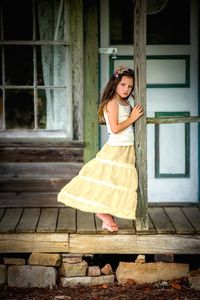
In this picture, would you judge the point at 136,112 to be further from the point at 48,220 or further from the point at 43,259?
the point at 43,259

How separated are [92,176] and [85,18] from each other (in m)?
1.99

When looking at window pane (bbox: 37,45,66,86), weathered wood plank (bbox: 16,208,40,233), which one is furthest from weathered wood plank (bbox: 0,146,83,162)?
window pane (bbox: 37,45,66,86)

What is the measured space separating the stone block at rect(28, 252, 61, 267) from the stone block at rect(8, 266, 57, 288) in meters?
0.04

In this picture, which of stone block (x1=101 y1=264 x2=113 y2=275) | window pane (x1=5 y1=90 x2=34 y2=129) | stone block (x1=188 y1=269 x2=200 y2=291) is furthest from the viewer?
window pane (x1=5 y1=90 x2=34 y2=129)

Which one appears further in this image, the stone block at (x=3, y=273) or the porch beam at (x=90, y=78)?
the porch beam at (x=90, y=78)

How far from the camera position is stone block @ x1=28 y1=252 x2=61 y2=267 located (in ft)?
19.1

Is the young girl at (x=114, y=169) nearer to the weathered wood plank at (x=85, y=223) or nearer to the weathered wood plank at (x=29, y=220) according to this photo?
the weathered wood plank at (x=85, y=223)

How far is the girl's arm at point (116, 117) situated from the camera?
18.2ft

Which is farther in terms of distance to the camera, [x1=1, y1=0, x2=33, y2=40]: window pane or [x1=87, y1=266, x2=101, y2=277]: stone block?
[x1=1, y1=0, x2=33, y2=40]: window pane

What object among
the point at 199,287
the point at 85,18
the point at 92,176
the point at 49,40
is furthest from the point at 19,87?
the point at 199,287

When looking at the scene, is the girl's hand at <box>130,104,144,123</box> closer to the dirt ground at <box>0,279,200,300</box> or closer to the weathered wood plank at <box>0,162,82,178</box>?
the weathered wood plank at <box>0,162,82,178</box>

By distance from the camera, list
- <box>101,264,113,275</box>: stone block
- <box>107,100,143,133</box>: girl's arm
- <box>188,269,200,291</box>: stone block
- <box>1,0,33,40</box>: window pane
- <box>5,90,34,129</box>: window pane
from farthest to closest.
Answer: <box>5,90,34,129</box>: window pane
<box>1,0,33,40</box>: window pane
<box>101,264,113,275</box>: stone block
<box>188,269,200,291</box>: stone block
<box>107,100,143,133</box>: girl's arm

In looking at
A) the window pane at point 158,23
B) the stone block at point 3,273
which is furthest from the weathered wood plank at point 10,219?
the window pane at point 158,23

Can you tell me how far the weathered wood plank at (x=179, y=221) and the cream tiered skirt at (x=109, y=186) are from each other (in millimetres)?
596
